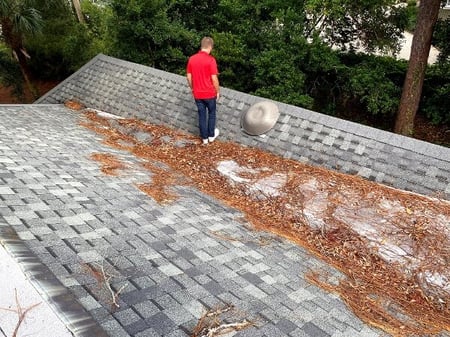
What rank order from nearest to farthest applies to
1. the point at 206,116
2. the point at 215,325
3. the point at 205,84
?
the point at 215,325
the point at 205,84
the point at 206,116

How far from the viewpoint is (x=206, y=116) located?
20.6 feet

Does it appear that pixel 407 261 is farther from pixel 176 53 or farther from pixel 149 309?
pixel 176 53

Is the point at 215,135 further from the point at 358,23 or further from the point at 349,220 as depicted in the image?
the point at 358,23

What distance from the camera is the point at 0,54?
12383 millimetres

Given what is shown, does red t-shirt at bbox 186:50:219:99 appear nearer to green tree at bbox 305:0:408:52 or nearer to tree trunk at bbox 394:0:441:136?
green tree at bbox 305:0:408:52

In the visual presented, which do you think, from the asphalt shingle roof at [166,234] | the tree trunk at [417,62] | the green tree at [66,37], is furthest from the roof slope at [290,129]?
the green tree at [66,37]

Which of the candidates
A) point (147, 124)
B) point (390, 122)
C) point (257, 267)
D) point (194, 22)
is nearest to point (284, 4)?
point (194, 22)

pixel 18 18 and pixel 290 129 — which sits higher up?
pixel 18 18

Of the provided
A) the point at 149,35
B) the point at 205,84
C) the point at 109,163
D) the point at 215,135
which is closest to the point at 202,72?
the point at 205,84

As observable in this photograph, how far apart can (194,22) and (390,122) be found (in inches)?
227

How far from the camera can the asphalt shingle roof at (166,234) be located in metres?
2.45

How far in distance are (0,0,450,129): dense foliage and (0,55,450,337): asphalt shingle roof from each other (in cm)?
276

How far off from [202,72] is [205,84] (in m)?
0.21

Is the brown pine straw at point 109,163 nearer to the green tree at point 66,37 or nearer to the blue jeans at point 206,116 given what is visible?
the blue jeans at point 206,116
